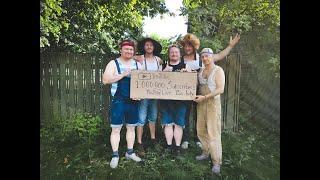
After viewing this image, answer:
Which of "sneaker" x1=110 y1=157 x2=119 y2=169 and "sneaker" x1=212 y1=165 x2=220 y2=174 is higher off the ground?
"sneaker" x1=110 y1=157 x2=119 y2=169

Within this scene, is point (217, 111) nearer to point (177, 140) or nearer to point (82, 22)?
point (177, 140)

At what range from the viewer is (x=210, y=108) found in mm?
3193

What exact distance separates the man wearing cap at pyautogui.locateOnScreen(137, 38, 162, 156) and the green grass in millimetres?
141

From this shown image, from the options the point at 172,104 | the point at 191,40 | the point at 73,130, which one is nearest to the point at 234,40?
the point at 191,40

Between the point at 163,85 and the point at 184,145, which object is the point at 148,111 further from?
the point at 184,145

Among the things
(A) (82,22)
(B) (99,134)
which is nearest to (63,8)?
(A) (82,22)

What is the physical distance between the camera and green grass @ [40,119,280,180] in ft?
10.3

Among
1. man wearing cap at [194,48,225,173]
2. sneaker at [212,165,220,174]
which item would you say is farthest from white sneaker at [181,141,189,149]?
sneaker at [212,165,220,174]

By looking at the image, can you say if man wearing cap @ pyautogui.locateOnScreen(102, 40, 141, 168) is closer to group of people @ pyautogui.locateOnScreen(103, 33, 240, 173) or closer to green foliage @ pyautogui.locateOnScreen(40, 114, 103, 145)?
group of people @ pyautogui.locateOnScreen(103, 33, 240, 173)

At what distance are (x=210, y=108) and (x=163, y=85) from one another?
0.41m
